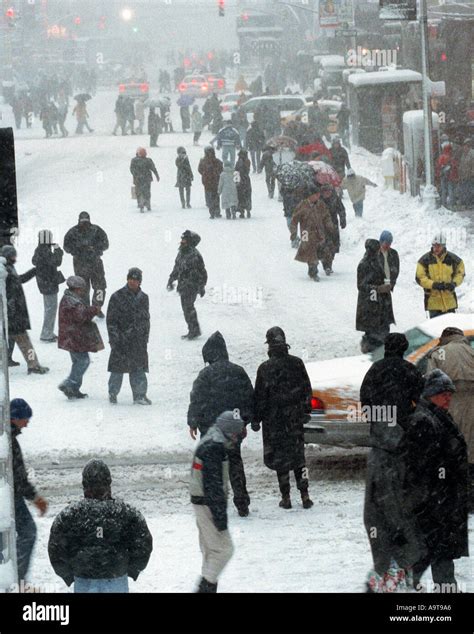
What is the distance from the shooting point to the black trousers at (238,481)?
456 inches

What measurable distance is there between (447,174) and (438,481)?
63.8ft

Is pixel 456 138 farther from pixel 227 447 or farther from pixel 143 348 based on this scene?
pixel 227 447

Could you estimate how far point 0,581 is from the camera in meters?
Result: 7.72

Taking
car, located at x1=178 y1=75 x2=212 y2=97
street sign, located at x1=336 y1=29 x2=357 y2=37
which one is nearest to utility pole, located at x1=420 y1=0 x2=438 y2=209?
street sign, located at x1=336 y1=29 x2=357 y2=37

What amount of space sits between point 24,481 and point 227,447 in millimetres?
1360

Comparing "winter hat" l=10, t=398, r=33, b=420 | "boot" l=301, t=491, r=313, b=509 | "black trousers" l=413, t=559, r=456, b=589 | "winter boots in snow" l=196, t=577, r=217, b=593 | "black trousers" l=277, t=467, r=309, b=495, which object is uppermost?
"winter hat" l=10, t=398, r=33, b=420

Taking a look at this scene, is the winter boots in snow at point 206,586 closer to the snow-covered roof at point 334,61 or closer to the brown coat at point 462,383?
the brown coat at point 462,383

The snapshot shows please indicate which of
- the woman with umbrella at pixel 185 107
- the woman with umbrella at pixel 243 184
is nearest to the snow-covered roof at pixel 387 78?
the woman with umbrella at pixel 243 184

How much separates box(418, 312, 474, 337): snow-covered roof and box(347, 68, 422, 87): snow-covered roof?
22.4 meters

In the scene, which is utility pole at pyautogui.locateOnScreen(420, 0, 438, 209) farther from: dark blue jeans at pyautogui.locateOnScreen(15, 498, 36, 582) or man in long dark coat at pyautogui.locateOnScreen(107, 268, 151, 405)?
dark blue jeans at pyautogui.locateOnScreen(15, 498, 36, 582)

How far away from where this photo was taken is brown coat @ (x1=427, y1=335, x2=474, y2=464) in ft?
35.1

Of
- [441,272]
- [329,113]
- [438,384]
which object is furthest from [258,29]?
[438,384]

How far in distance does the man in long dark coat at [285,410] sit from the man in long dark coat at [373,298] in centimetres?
493

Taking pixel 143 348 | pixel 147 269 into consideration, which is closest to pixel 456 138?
pixel 147 269
